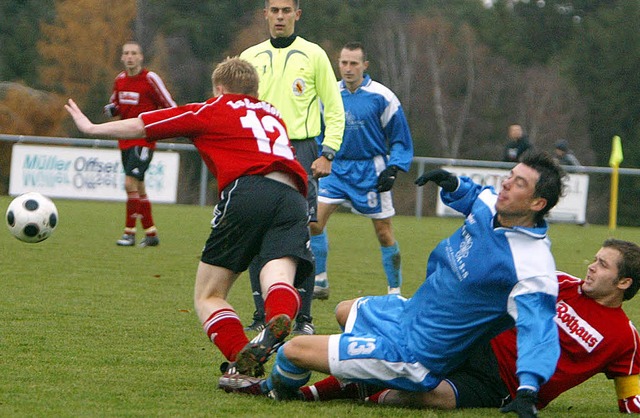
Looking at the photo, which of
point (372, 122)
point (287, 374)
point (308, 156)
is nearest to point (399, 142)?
point (372, 122)

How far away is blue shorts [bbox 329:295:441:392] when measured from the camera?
420cm

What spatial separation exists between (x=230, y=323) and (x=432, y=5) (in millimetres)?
51854

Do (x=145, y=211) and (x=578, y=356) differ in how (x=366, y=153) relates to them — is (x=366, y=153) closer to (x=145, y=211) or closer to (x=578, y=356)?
(x=145, y=211)

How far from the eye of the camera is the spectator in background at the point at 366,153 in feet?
26.9

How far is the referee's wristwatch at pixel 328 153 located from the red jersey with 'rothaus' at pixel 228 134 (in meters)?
1.50

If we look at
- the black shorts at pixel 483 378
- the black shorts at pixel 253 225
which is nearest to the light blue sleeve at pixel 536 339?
the black shorts at pixel 483 378

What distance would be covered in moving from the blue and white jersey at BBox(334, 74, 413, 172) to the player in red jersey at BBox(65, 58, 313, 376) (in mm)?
3382

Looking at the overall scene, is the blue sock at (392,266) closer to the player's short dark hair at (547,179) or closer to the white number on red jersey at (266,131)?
the white number on red jersey at (266,131)

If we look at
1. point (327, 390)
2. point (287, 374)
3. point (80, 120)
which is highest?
point (80, 120)

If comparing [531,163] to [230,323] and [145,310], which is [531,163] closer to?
[230,323]

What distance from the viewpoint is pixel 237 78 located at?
190 inches

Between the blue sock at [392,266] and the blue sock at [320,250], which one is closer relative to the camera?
the blue sock at [320,250]

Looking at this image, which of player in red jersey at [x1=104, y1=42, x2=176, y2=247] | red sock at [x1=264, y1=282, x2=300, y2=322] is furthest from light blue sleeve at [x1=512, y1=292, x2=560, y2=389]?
player in red jersey at [x1=104, y1=42, x2=176, y2=247]

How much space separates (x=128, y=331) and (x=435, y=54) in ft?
142
